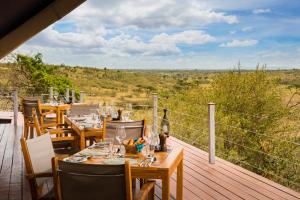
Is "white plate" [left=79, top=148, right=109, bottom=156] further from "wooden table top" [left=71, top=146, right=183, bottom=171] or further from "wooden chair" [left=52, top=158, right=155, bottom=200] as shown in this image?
"wooden chair" [left=52, top=158, right=155, bottom=200]

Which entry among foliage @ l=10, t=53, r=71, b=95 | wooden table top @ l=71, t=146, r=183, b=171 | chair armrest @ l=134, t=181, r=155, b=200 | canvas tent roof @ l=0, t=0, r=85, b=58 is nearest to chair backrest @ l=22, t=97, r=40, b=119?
canvas tent roof @ l=0, t=0, r=85, b=58

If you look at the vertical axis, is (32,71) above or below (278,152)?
above

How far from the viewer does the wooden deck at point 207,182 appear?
147 inches

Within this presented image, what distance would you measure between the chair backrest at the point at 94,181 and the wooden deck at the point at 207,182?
1.72 metres

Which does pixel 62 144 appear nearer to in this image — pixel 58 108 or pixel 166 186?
pixel 166 186

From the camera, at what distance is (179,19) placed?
35.4 meters

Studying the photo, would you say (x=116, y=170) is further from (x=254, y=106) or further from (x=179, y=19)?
(x=179, y=19)

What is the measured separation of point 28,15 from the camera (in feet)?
11.4

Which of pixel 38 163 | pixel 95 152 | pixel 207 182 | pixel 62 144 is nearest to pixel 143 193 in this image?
pixel 95 152

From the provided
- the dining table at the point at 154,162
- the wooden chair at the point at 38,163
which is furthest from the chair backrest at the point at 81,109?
A: the dining table at the point at 154,162

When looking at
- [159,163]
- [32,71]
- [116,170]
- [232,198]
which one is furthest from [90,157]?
[32,71]

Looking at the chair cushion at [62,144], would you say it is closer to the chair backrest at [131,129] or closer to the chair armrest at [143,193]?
the chair backrest at [131,129]

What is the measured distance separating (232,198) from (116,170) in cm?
196

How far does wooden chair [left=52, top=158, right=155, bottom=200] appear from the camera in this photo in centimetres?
201
